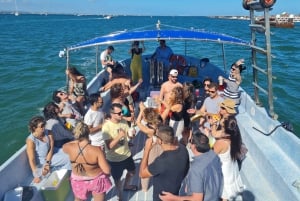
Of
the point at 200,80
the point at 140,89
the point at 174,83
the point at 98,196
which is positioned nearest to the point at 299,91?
the point at 200,80

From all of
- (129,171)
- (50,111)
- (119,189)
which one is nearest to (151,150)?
(129,171)

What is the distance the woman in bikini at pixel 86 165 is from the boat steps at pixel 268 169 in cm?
209

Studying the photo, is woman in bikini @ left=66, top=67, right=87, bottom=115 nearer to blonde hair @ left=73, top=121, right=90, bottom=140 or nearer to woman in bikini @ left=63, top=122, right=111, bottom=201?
woman in bikini @ left=63, top=122, right=111, bottom=201

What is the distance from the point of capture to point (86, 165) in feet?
11.1

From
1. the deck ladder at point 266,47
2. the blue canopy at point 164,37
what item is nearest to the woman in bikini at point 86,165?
the deck ladder at point 266,47

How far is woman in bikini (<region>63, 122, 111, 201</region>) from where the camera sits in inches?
130

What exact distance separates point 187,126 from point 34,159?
2427 millimetres

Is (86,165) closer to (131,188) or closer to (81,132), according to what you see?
(81,132)

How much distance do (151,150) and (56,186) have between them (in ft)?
4.34

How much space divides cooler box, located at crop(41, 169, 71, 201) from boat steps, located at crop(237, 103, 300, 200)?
8.04 ft

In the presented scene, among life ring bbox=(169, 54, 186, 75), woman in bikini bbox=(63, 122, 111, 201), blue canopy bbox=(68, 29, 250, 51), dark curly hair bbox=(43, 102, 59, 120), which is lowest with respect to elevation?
woman in bikini bbox=(63, 122, 111, 201)

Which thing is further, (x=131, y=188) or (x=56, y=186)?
(x=131, y=188)

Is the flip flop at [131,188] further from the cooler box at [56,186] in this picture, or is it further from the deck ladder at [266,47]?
the deck ladder at [266,47]

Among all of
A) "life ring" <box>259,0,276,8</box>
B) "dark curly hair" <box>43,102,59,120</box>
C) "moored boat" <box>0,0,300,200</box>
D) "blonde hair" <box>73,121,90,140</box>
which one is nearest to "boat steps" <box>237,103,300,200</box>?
"moored boat" <box>0,0,300,200</box>
